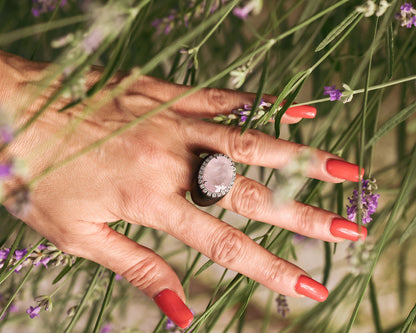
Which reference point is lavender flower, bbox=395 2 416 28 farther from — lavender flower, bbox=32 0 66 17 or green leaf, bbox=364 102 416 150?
lavender flower, bbox=32 0 66 17

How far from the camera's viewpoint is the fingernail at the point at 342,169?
1.86ft

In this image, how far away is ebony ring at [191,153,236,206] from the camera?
56cm

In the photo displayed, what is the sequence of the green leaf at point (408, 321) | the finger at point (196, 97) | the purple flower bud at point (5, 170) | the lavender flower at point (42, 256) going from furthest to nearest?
the finger at point (196, 97)
the lavender flower at point (42, 256)
the green leaf at point (408, 321)
the purple flower bud at point (5, 170)

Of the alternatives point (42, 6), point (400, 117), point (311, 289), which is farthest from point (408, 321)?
point (42, 6)

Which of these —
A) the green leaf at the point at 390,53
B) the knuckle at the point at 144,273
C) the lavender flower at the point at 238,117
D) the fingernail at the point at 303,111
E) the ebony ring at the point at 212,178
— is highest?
the green leaf at the point at 390,53

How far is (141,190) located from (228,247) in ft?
0.52

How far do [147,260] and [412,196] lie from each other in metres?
0.52

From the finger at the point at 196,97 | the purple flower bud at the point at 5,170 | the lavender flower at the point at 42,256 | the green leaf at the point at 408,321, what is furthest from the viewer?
the finger at the point at 196,97

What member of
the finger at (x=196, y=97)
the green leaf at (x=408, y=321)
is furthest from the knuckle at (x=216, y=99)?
the green leaf at (x=408, y=321)

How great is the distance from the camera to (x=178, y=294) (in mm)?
577

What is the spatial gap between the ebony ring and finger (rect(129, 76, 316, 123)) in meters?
0.14

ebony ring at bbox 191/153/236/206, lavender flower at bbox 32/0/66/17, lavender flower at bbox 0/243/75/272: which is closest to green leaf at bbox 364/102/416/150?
ebony ring at bbox 191/153/236/206

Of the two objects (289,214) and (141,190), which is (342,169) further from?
(141,190)

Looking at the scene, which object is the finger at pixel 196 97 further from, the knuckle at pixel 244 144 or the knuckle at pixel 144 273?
the knuckle at pixel 144 273
